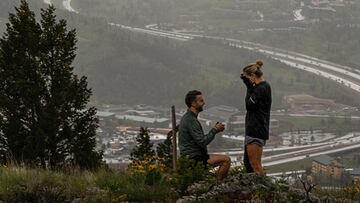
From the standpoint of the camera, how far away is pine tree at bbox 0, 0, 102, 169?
2006 centimetres

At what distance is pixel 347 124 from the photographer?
132 m

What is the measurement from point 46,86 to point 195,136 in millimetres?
13224

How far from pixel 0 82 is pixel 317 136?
358 feet

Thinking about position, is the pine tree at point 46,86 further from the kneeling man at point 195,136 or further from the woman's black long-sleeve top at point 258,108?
the woman's black long-sleeve top at point 258,108

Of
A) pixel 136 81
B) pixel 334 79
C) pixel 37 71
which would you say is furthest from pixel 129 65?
pixel 37 71

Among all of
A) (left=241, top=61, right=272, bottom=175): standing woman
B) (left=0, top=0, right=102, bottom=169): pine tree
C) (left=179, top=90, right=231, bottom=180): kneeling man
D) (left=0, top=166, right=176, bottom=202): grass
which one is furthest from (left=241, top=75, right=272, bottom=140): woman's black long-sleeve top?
(left=0, top=0, right=102, bottom=169): pine tree

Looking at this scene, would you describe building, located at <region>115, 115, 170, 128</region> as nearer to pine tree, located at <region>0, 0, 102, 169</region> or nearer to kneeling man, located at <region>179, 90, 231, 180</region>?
pine tree, located at <region>0, 0, 102, 169</region>

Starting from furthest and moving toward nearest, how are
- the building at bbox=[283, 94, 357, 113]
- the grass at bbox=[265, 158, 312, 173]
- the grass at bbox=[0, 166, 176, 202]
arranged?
the building at bbox=[283, 94, 357, 113], the grass at bbox=[265, 158, 312, 173], the grass at bbox=[0, 166, 176, 202]

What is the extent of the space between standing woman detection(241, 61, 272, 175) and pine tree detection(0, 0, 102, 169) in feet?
38.2

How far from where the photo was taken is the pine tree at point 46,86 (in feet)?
65.8

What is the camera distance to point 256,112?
899cm

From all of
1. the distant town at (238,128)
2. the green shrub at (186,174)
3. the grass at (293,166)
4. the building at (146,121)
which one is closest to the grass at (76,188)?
the green shrub at (186,174)

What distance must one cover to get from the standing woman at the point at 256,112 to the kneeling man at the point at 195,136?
425 mm

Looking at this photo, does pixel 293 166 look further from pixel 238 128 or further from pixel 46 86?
pixel 46 86
